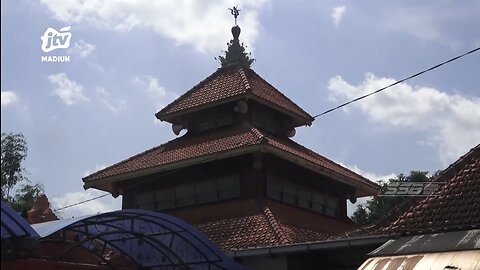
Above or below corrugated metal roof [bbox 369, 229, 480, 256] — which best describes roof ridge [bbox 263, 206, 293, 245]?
above

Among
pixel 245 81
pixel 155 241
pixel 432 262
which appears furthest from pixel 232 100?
pixel 432 262

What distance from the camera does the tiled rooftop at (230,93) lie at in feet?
58.0

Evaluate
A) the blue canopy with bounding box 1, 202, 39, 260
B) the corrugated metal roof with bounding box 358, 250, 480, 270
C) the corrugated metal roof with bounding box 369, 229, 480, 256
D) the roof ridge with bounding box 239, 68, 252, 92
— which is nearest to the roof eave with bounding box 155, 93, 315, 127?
the roof ridge with bounding box 239, 68, 252, 92

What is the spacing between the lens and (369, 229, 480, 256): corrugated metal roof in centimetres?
958

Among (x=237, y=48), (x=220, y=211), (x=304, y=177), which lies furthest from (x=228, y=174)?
(x=237, y=48)

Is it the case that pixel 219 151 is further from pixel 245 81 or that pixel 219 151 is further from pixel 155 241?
pixel 155 241

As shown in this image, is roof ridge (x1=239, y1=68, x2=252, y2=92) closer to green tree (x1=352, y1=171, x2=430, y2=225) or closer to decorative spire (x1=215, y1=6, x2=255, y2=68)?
decorative spire (x1=215, y1=6, x2=255, y2=68)

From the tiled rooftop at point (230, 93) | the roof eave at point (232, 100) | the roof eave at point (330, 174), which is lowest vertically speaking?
the roof eave at point (330, 174)

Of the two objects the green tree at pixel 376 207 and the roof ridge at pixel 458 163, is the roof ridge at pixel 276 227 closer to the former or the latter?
the roof ridge at pixel 458 163

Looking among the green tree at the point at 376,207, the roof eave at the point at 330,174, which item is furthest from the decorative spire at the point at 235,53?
the green tree at the point at 376,207

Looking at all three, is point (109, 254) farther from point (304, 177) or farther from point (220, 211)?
point (304, 177)

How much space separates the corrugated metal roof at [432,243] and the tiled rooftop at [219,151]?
4942 millimetres

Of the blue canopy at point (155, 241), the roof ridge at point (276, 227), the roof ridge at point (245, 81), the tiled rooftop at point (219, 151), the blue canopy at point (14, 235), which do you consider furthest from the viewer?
the roof ridge at point (245, 81)

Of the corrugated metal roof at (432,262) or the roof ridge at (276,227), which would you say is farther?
the roof ridge at (276,227)
